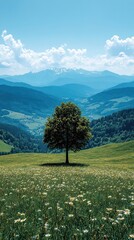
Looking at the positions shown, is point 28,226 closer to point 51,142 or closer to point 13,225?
point 13,225

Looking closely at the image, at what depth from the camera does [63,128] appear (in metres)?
64.4

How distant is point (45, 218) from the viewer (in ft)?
27.6

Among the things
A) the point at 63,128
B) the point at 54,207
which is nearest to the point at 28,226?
the point at 54,207

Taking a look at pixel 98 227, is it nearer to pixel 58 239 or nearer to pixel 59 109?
pixel 58 239

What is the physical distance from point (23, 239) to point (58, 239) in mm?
683

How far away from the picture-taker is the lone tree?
64.2m

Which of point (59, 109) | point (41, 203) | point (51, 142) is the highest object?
point (59, 109)

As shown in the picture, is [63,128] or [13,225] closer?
[13,225]

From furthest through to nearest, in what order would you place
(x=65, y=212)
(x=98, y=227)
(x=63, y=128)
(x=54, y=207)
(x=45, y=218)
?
(x=63, y=128), (x=54, y=207), (x=65, y=212), (x=45, y=218), (x=98, y=227)

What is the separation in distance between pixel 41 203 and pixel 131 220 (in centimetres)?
437

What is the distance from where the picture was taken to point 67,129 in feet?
212

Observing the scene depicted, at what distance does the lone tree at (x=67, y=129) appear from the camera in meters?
64.2

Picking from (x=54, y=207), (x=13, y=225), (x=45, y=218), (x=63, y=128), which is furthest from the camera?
(x=63, y=128)

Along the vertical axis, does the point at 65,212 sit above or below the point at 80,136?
below
